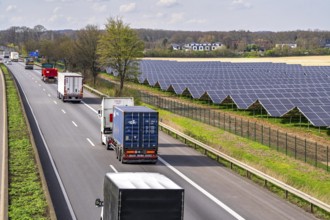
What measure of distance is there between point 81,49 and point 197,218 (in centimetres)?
6715

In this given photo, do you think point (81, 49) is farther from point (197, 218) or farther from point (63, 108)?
point (197, 218)

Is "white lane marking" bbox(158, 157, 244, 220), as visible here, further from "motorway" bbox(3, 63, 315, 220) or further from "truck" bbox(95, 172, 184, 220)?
"truck" bbox(95, 172, 184, 220)

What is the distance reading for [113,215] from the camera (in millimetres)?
13672

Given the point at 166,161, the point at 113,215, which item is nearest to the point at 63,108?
the point at 166,161

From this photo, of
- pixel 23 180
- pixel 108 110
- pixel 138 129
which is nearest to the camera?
pixel 23 180

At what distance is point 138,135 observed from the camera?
93.2 ft

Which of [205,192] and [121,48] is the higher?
[121,48]

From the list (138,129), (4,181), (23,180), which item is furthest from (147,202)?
(138,129)

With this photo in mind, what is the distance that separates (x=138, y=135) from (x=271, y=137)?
15641 mm

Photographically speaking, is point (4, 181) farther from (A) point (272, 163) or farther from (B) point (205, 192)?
(A) point (272, 163)

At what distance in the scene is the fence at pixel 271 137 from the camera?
3375cm

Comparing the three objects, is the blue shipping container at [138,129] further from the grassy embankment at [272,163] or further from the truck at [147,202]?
the truck at [147,202]

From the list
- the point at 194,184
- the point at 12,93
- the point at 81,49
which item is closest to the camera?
the point at 194,184

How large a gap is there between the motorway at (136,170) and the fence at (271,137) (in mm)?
6464
